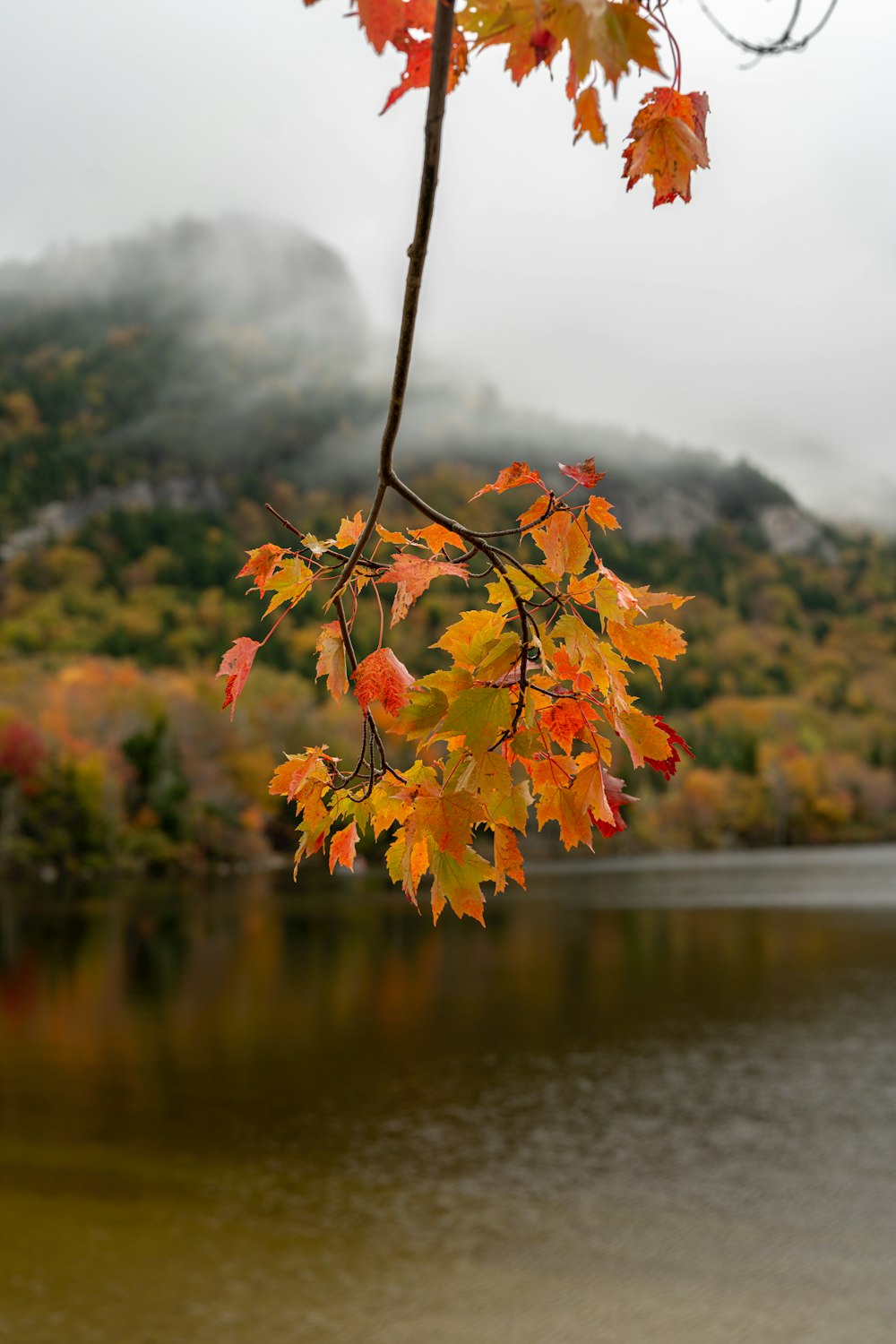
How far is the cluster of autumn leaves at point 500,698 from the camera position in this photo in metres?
1.08

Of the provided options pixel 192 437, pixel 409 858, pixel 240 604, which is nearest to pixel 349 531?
pixel 409 858

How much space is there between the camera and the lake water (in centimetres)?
992

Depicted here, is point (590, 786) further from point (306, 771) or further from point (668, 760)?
point (306, 771)

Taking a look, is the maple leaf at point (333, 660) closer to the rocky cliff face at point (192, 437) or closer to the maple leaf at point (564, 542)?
the maple leaf at point (564, 542)

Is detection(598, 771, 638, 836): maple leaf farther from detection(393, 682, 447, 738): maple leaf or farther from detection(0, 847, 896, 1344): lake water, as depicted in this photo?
detection(0, 847, 896, 1344): lake water

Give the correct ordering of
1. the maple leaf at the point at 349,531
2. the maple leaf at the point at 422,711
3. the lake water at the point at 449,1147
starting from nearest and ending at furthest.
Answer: the maple leaf at the point at 422,711
the maple leaf at the point at 349,531
the lake water at the point at 449,1147

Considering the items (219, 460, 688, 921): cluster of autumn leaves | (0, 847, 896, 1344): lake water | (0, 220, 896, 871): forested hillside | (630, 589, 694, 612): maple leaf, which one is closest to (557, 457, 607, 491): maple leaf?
(219, 460, 688, 921): cluster of autumn leaves

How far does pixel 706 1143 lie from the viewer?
14.3 meters

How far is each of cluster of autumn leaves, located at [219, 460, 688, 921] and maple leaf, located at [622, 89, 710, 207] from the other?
321mm

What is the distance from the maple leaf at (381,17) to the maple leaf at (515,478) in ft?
1.55

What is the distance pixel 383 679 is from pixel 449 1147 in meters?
14.2

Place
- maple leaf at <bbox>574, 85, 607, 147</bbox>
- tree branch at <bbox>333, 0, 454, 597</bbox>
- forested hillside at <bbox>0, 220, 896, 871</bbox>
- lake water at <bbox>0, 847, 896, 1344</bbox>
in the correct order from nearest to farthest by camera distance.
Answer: tree branch at <bbox>333, 0, 454, 597</bbox>, maple leaf at <bbox>574, 85, 607, 147</bbox>, lake water at <bbox>0, 847, 896, 1344</bbox>, forested hillside at <bbox>0, 220, 896, 871</bbox>

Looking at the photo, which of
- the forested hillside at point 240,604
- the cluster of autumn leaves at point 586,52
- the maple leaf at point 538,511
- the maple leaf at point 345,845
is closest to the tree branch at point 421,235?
the cluster of autumn leaves at point 586,52

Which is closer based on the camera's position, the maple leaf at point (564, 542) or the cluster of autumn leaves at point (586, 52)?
the cluster of autumn leaves at point (586, 52)
